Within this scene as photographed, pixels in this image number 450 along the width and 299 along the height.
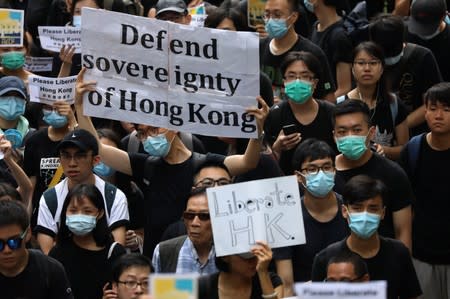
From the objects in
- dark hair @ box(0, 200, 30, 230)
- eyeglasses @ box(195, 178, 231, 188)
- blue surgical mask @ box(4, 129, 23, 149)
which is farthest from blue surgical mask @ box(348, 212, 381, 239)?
blue surgical mask @ box(4, 129, 23, 149)

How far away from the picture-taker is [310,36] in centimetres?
1396

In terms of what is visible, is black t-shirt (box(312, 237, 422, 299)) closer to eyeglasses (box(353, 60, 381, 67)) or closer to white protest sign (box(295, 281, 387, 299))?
eyeglasses (box(353, 60, 381, 67))

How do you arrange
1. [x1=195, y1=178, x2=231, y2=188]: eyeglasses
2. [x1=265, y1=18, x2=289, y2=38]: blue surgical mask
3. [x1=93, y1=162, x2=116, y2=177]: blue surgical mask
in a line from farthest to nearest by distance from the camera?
[x1=265, y1=18, x2=289, y2=38]: blue surgical mask < [x1=93, y1=162, x2=116, y2=177]: blue surgical mask < [x1=195, y1=178, x2=231, y2=188]: eyeglasses

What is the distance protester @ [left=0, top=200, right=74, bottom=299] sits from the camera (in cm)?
884

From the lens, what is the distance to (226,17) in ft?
44.8

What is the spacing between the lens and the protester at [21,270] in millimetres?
8844

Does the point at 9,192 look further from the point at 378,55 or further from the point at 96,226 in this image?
the point at 378,55

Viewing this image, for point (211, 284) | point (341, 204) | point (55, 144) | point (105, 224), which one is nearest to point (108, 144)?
point (55, 144)

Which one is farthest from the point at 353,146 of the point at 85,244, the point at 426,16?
the point at 426,16

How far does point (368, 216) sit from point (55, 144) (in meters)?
3.15

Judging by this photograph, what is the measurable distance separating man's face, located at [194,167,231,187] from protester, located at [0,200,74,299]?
4.54 feet

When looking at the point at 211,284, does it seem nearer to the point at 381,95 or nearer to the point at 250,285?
the point at 250,285

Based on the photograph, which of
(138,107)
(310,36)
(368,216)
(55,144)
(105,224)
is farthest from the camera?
(310,36)

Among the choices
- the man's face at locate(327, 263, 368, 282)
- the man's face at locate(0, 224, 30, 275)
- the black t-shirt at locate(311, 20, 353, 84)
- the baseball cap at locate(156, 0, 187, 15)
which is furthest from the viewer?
the baseball cap at locate(156, 0, 187, 15)
